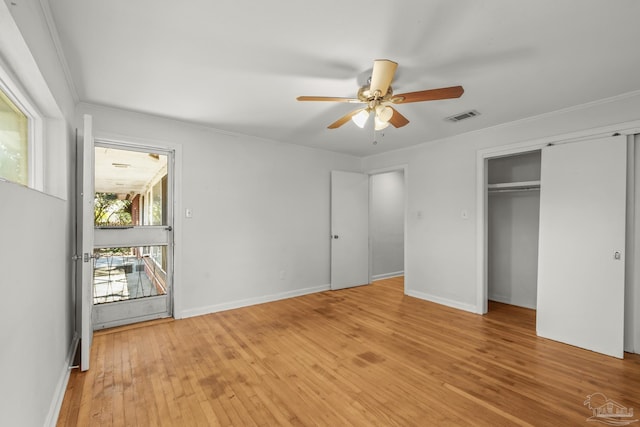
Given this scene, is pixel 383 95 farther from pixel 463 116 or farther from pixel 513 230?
pixel 513 230

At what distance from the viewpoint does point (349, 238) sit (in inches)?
205

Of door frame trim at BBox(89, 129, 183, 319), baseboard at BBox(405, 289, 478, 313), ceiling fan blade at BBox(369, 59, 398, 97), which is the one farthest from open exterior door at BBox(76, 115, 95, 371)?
baseboard at BBox(405, 289, 478, 313)

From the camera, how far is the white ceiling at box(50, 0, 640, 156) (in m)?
1.65

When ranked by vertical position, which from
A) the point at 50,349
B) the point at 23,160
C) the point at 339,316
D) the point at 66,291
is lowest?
the point at 339,316

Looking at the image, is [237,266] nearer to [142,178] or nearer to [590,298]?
[142,178]

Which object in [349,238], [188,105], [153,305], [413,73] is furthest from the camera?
[349,238]

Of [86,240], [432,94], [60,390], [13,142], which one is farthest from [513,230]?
[13,142]

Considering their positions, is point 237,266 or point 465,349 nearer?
point 465,349

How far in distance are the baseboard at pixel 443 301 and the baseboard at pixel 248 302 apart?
1423mm

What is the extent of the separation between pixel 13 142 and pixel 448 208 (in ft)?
14.8

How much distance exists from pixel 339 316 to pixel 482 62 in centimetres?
308

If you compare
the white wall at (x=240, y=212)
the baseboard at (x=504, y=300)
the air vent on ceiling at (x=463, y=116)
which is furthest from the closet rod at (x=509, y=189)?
the white wall at (x=240, y=212)

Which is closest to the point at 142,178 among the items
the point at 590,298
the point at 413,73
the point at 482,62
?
the point at 413,73

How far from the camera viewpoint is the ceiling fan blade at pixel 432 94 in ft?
6.54
